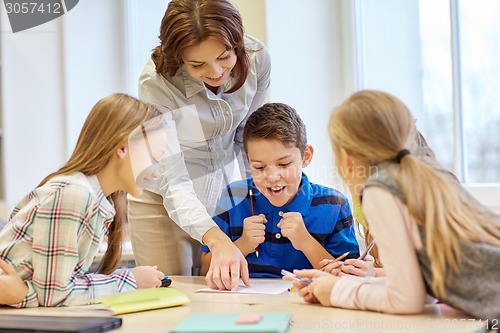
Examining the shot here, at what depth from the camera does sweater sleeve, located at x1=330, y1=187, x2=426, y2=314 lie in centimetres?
123

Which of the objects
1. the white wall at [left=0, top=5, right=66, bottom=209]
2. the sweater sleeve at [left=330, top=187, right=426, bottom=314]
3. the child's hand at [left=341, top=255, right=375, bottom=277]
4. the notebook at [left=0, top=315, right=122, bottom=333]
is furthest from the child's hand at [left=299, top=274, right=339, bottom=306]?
the white wall at [left=0, top=5, right=66, bottom=209]

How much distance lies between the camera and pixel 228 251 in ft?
5.67

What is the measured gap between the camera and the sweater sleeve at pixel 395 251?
1.23m

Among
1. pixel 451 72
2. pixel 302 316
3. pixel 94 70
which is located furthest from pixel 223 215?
pixel 94 70

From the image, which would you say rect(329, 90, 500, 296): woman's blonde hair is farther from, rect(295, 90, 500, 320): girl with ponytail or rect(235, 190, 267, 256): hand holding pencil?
rect(235, 190, 267, 256): hand holding pencil

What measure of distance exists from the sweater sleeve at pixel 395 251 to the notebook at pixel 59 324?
0.48 m

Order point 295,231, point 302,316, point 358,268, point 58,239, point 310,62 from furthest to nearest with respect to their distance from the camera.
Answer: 1. point 310,62
2. point 295,231
3. point 358,268
4. point 58,239
5. point 302,316

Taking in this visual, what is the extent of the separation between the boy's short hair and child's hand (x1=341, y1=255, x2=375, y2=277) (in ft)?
1.39

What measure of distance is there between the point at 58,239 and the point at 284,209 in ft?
2.36

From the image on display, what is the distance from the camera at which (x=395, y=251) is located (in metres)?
1.23

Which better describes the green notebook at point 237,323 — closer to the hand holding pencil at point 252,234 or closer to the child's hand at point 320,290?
the child's hand at point 320,290

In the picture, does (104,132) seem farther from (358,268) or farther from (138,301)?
(358,268)

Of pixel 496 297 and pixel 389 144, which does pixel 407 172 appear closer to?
pixel 389 144

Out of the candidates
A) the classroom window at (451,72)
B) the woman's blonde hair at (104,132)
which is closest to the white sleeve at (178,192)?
the woman's blonde hair at (104,132)
